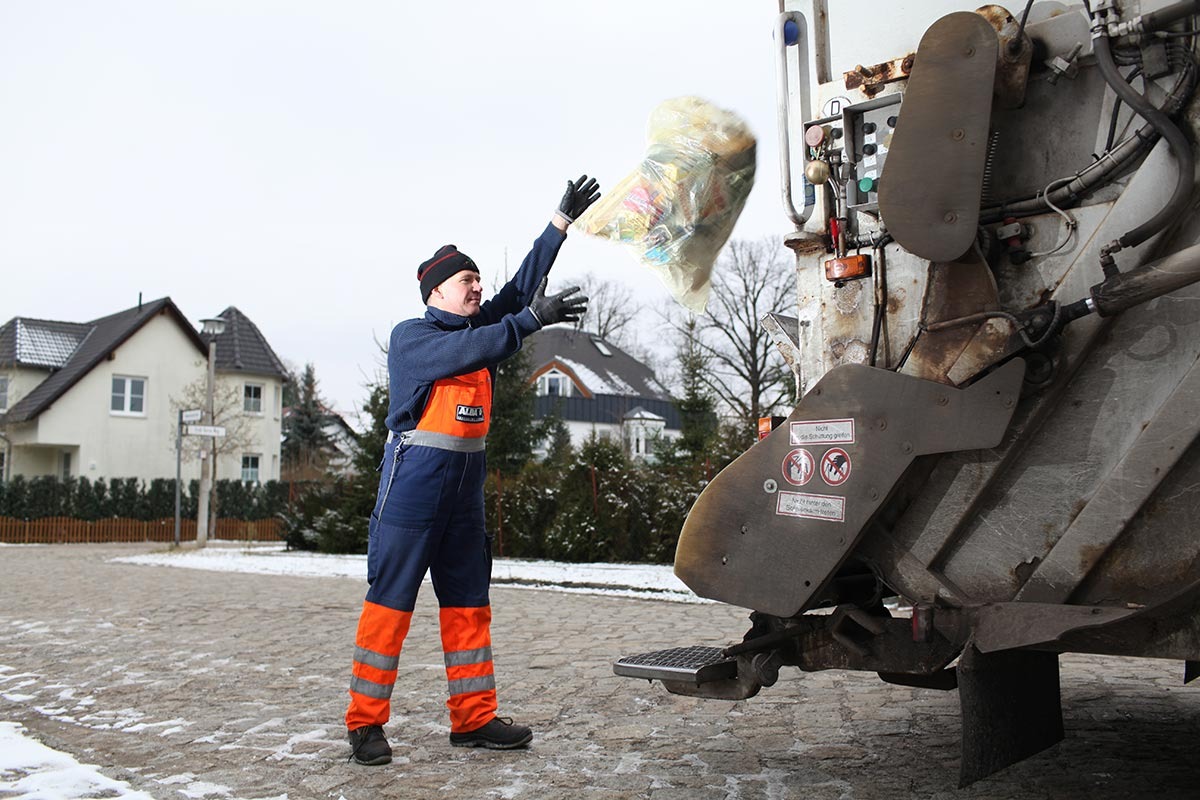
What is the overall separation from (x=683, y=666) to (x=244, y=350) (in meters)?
41.3

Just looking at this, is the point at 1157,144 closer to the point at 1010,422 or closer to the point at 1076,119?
the point at 1076,119

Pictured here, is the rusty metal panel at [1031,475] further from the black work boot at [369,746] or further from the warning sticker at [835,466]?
the black work boot at [369,746]

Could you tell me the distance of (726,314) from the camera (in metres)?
41.6

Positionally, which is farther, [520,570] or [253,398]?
[253,398]

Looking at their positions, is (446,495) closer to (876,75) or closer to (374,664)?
(374,664)

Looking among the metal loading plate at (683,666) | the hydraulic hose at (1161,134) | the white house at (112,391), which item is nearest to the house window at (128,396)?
the white house at (112,391)

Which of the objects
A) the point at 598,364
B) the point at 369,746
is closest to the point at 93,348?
the point at 598,364

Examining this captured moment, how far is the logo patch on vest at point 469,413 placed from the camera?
453cm

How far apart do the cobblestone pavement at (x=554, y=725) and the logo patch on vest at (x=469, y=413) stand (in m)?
1.36

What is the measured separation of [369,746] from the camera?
14.0ft

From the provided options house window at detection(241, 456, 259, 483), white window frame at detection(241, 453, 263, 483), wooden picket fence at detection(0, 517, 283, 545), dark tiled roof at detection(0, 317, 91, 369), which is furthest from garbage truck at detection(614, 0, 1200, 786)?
house window at detection(241, 456, 259, 483)

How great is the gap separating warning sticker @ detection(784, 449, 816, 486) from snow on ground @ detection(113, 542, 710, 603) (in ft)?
18.7

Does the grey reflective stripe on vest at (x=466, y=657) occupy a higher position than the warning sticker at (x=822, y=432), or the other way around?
the warning sticker at (x=822, y=432)

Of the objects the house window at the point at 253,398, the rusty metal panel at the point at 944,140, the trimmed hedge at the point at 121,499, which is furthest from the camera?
the house window at the point at 253,398
